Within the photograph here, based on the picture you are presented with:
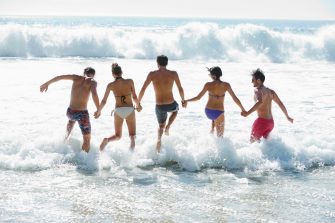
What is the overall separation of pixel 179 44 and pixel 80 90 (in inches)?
984

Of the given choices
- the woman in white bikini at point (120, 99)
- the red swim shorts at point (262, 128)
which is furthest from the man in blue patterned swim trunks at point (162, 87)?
the red swim shorts at point (262, 128)

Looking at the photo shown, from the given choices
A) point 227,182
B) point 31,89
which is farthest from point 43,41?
point 227,182

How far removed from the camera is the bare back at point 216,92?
753 cm

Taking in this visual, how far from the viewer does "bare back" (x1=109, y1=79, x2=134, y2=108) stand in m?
7.20

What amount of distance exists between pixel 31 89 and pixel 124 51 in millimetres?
17243

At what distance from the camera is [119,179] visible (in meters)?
6.44

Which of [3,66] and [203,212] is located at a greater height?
[3,66]

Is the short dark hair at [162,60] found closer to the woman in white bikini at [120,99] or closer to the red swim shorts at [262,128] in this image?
the woman in white bikini at [120,99]

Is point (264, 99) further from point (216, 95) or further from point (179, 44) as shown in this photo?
point (179, 44)

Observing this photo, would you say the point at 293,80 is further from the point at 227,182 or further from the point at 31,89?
the point at 227,182

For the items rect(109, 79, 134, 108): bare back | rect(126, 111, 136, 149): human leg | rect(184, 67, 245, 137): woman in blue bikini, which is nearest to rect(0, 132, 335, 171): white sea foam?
rect(126, 111, 136, 149): human leg

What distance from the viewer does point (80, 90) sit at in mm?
7227

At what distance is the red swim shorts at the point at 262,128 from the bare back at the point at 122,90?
7.03 ft

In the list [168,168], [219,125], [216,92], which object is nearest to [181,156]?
[168,168]
